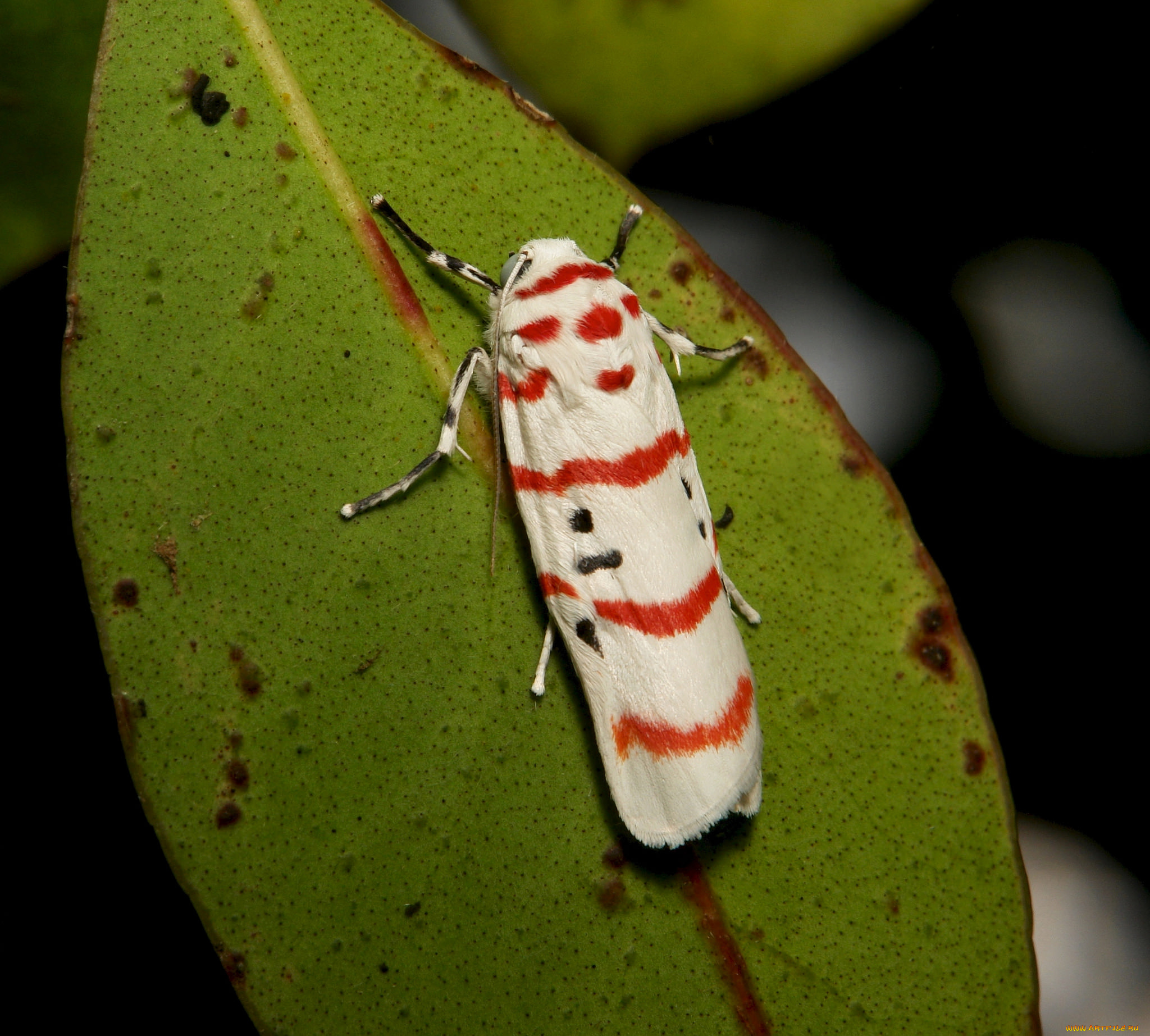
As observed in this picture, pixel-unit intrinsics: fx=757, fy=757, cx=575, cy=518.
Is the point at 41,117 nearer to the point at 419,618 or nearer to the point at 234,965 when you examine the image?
the point at 419,618

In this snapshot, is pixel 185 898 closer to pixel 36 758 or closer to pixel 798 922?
pixel 36 758

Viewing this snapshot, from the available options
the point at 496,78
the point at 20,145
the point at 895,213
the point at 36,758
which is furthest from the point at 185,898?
the point at 895,213

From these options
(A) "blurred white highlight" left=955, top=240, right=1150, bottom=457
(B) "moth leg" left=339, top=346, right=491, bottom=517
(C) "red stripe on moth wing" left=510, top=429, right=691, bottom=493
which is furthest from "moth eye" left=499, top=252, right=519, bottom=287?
(A) "blurred white highlight" left=955, top=240, right=1150, bottom=457

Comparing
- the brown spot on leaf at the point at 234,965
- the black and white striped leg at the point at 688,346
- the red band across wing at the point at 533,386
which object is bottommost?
the brown spot on leaf at the point at 234,965

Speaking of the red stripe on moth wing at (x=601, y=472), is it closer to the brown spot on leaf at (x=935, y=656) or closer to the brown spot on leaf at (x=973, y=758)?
the brown spot on leaf at (x=935, y=656)

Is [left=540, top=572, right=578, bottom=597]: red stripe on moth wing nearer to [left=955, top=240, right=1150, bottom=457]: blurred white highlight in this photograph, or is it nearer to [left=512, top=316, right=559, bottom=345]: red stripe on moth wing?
[left=512, top=316, right=559, bottom=345]: red stripe on moth wing

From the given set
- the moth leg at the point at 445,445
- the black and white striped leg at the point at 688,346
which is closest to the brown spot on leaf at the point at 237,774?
the moth leg at the point at 445,445

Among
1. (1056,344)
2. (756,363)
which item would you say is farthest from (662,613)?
(1056,344)

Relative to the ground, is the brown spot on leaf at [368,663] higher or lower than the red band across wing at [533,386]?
lower
